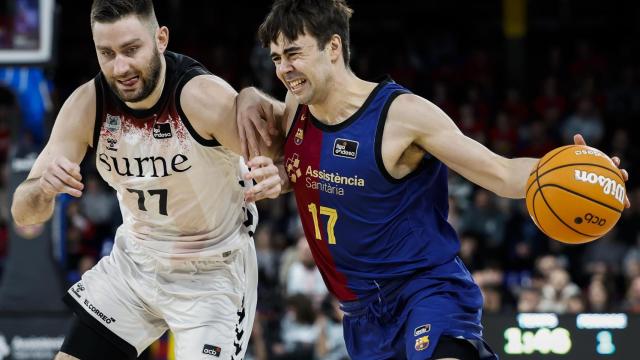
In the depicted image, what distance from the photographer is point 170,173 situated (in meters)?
5.12

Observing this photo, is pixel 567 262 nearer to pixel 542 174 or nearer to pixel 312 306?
pixel 312 306

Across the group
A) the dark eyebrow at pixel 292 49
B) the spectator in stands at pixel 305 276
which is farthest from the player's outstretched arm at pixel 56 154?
the spectator in stands at pixel 305 276

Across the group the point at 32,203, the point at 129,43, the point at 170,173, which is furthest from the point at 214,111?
the point at 32,203

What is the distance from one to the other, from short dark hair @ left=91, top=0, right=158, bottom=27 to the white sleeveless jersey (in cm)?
37

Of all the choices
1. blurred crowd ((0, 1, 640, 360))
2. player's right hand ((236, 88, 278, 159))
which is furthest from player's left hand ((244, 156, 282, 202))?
blurred crowd ((0, 1, 640, 360))

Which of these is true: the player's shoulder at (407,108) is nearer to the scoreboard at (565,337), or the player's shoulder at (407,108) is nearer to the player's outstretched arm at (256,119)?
the player's outstretched arm at (256,119)

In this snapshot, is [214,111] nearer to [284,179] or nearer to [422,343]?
[284,179]

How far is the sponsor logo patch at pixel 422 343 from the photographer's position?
4441 millimetres

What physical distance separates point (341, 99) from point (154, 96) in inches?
38.0

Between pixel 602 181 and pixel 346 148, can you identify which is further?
pixel 346 148

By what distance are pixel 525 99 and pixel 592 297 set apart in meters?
7.87

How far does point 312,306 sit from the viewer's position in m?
10.6

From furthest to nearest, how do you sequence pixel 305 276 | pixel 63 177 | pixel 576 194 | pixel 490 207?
pixel 490 207 < pixel 305 276 < pixel 63 177 < pixel 576 194

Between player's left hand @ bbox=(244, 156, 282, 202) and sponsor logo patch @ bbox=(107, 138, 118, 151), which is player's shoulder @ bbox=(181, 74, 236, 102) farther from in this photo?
player's left hand @ bbox=(244, 156, 282, 202)
